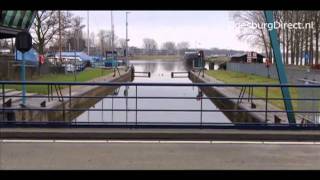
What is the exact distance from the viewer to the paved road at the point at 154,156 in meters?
8.57

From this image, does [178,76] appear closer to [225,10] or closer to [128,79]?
[128,79]

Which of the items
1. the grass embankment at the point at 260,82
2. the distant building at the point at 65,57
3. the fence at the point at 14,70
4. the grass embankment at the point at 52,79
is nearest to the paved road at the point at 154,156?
the grass embankment at the point at 260,82

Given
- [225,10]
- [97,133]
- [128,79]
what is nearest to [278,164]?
[97,133]

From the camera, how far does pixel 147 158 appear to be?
9242 mm

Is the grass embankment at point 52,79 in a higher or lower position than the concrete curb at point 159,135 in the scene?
lower

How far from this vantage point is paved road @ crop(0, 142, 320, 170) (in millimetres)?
8570

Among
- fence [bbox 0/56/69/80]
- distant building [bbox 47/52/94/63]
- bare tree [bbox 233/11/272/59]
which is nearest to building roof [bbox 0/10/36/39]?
bare tree [bbox 233/11/272/59]

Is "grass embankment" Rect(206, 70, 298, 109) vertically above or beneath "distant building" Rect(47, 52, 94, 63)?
beneath

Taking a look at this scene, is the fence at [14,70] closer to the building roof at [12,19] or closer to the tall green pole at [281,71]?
the building roof at [12,19]

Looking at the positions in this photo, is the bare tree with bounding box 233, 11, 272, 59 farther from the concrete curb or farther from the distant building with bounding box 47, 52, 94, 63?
the distant building with bounding box 47, 52, 94, 63

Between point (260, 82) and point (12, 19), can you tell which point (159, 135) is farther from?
point (260, 82)

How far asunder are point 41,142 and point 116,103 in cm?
1148
